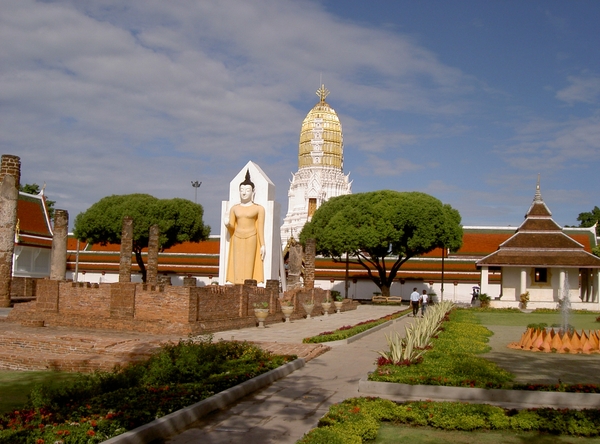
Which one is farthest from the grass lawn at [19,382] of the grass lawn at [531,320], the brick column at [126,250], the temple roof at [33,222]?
the temple roof at [33,222]

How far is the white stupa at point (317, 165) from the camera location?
66875 mm

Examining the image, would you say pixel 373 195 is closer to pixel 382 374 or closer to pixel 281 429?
pixel 382 374

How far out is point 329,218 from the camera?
41656mm

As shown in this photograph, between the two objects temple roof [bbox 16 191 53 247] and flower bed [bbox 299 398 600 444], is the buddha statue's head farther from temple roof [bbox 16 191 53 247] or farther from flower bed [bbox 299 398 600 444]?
temple roof [bbox 16 191 53 247]

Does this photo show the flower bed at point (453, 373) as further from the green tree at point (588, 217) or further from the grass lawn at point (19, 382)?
the green tree at point (588, 217)

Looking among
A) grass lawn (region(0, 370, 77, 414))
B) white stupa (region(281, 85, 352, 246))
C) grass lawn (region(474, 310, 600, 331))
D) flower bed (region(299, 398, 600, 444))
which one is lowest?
grass lawn (region(474, 310, 600, 331))

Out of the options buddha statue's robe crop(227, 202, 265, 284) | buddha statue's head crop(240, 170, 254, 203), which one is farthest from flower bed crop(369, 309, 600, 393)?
buddha statue's head crop(240, 170, 254, 203)

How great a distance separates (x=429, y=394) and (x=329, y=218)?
→ 32.9 meters

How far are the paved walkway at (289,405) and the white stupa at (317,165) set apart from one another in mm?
52465

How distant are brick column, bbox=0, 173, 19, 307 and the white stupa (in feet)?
142

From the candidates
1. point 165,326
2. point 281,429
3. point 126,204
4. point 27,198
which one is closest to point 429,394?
point 281,429

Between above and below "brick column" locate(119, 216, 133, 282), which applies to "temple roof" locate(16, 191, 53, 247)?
above

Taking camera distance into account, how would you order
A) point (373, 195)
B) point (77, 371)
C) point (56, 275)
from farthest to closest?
1. point (373, 195)
2. point (56, 275)
3. point (77, 371)

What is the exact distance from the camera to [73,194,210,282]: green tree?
141ft
